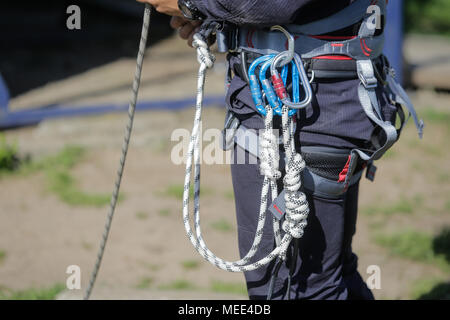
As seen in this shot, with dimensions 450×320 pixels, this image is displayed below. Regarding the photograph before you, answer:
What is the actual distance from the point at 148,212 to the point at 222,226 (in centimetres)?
50

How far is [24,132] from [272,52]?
3.38 metres

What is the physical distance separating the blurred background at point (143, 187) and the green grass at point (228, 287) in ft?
0.04

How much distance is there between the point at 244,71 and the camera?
167 cm

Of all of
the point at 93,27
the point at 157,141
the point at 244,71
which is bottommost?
the point at 157,141

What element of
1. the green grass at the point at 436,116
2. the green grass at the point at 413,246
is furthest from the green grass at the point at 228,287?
the green grass at the point at 436,116

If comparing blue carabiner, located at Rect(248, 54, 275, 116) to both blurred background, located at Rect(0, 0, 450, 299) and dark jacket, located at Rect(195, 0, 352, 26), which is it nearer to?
dark jacket, located at Rect(195, 0, 352, 26)

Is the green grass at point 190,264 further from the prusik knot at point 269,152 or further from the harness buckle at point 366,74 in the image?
the harness buckle at point 366,74

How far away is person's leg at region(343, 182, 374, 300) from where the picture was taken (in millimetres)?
1905

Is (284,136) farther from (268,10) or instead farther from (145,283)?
(145,283)
